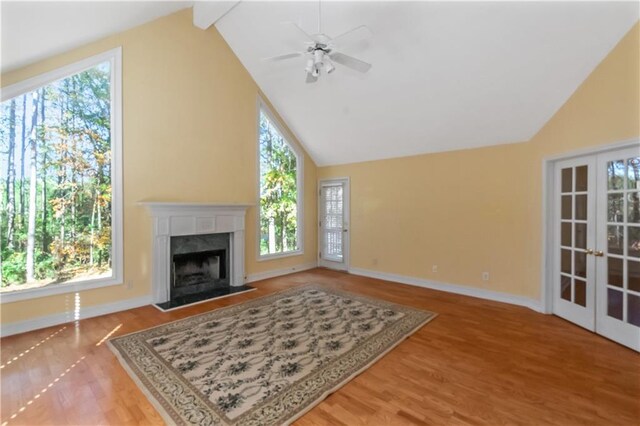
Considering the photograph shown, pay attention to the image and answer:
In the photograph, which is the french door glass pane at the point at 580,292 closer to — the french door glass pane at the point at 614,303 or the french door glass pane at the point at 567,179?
the french door glass pane at the point at 614,303

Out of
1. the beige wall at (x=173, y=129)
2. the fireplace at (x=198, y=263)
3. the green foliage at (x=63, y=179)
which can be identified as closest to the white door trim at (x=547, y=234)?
the beige wall at (x=173, y=129)

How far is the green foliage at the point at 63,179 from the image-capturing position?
320 cm

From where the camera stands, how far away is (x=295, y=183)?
6305mm

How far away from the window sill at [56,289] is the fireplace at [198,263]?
78cm

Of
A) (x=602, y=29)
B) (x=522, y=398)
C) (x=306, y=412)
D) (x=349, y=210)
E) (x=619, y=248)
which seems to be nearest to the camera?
(x=306, y=412)

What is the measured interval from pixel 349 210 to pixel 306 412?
179 inches

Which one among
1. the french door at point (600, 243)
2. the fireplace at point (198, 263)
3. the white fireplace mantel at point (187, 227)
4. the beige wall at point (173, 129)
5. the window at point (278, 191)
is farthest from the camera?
the window at point (278, 191)

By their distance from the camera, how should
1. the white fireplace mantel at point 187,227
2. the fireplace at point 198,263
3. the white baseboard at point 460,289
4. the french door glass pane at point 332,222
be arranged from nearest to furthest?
the white baseboard at point 460,289 → the white fireplace mantel at point 187,227 → the fireplace at point 198,263 → the french door glass pane at point 332,222

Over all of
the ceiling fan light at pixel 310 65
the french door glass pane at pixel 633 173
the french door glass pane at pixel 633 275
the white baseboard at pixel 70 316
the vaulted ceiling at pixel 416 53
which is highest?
the vaulted ceiling at pixel 416 53

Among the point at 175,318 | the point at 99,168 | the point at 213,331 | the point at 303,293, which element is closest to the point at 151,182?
the point at 99,168

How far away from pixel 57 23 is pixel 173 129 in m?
1.65

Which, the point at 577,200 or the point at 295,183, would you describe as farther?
the point at 295,183

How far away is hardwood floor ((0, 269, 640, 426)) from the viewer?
1890mm

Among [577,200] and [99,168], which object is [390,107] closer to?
[577,200]
